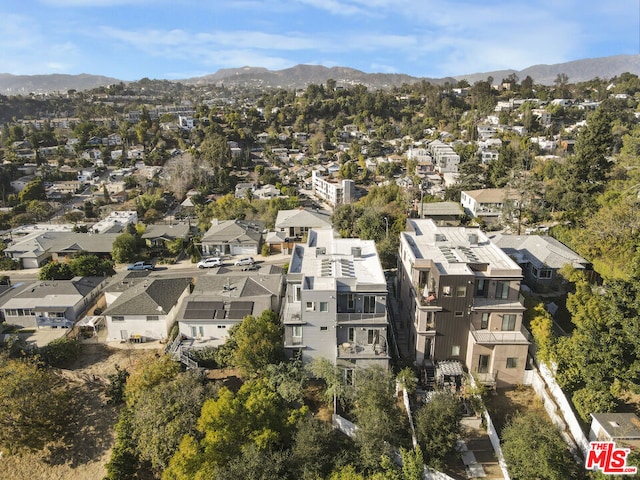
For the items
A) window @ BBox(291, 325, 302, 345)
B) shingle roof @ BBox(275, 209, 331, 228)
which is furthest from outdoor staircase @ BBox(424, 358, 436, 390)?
shingle roof @ BBox(275, 209, 331, 228)

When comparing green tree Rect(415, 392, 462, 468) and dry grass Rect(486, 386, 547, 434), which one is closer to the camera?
green tree Rect(415, 392, 462, 468)

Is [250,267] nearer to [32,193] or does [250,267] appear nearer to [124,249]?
[124,249]

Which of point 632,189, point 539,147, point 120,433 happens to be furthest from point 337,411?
point 539,147

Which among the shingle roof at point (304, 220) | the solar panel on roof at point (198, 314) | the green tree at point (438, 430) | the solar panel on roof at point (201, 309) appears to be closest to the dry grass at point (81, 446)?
the solar panel on roof at point (198, 314)

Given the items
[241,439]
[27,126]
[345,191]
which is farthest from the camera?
[27,126]

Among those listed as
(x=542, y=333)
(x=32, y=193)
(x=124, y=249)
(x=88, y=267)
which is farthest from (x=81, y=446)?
(x=32, y=193)

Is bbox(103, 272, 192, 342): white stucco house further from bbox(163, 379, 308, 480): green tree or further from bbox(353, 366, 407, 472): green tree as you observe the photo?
bbox(353, 366, 407, 472): green tree

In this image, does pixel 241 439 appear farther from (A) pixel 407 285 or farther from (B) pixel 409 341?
(A) pixel 407 285
